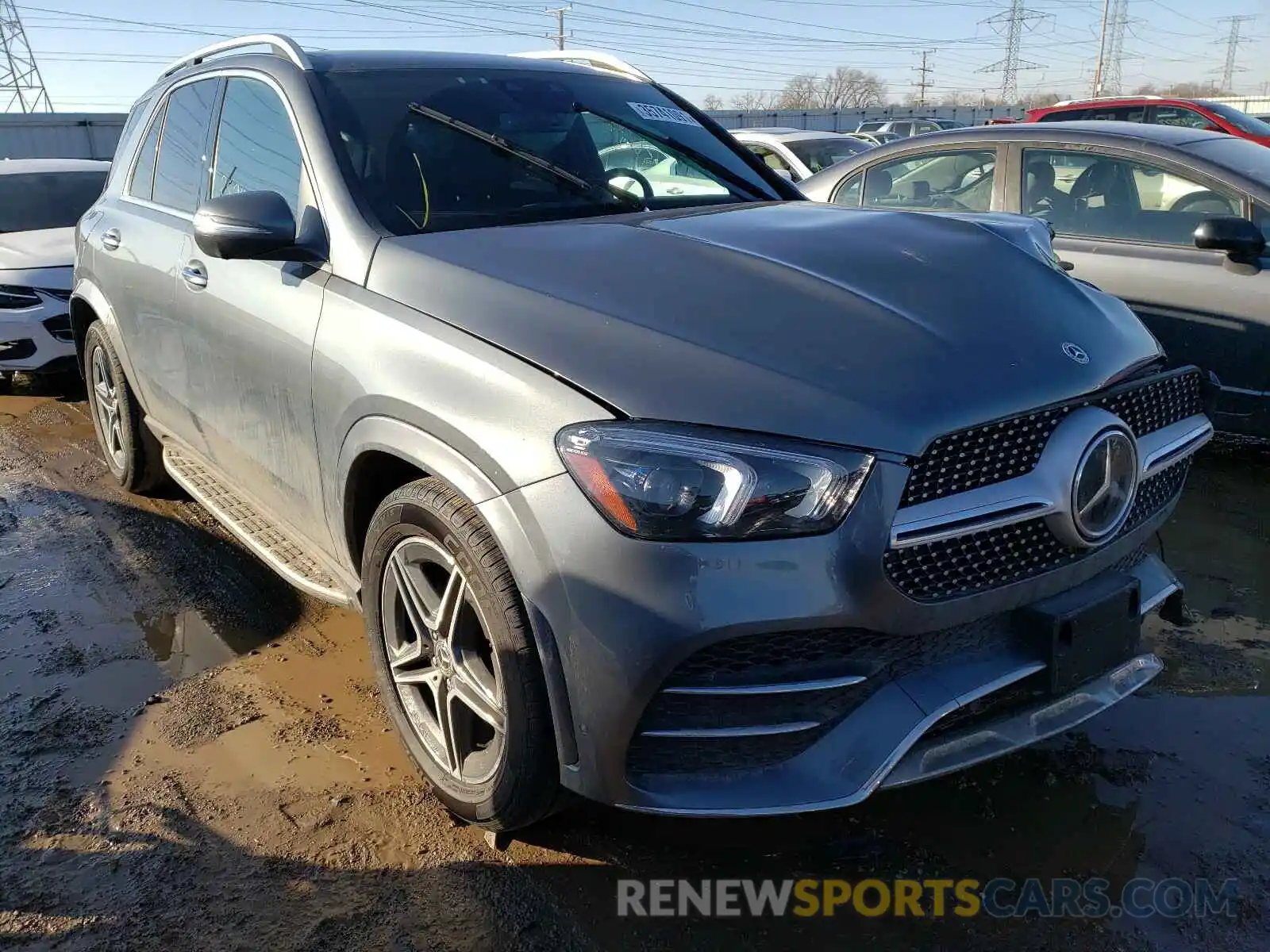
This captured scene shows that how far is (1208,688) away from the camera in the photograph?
3.06 meters

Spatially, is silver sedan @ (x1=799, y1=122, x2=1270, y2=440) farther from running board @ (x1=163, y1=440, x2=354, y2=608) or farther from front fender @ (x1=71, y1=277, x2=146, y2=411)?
front fender @ (x1=71, y1=277, x2=146, y2=411)

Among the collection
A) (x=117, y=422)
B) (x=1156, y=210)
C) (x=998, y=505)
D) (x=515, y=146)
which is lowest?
(x=117, y=422)

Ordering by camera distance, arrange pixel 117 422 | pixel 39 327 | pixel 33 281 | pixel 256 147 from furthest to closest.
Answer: pixel 33 281 → pixel 39 327 → pixel 117 422 → pixel 256 147

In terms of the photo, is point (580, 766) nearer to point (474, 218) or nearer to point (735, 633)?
point (735, 633)

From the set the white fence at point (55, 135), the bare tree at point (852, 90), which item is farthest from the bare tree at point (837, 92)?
the white fence at point (55, 135)

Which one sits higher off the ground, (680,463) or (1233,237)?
(1233,237)

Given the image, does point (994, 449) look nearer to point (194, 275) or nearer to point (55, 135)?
point (194, 275)

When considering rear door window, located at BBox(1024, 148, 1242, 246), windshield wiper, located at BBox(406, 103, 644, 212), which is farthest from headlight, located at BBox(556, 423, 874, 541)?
rear door window, located at BBox(1024, 148, 1242, 246)

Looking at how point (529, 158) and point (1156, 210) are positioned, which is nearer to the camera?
point (529, 158)

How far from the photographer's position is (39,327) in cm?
670

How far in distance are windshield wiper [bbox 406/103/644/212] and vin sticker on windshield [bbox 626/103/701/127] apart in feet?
2.07

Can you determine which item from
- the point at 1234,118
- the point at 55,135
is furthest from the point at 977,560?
the point at 55,135

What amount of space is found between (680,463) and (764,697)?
1.60ft

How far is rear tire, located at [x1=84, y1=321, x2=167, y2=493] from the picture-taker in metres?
4.62
